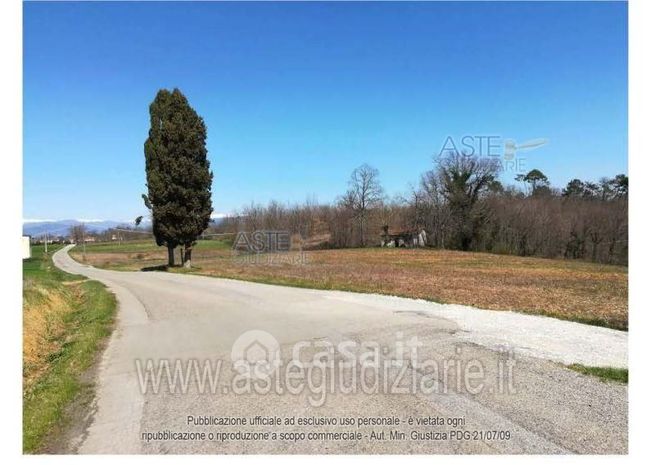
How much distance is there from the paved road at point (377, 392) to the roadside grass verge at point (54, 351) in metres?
0.39

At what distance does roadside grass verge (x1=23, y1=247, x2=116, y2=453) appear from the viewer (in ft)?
16.5

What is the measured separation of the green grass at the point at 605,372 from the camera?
222 inches

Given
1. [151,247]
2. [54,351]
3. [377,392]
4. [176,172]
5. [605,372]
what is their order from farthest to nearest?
[151,247] → [176,172] → [54,351] → [605,372] → [377,392]

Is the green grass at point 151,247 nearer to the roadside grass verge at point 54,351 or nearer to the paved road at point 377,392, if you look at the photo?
the roadside grass verge at point 54,351

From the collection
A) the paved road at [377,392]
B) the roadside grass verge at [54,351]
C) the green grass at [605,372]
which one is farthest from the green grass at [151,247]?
the green grass at [605,372]

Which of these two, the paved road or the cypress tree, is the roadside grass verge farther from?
the cypress tree

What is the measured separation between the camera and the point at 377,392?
525 centimetres

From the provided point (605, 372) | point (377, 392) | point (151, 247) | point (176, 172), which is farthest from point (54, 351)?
point (151, 247)

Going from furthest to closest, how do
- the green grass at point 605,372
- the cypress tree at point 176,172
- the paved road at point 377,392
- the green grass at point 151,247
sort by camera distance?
the green grass at point 151,247, the cypress tree at point 176,172, the green grass at point 605,372, the paved road at point 377,392

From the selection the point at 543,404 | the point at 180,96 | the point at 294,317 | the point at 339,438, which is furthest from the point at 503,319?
the point at 180,96

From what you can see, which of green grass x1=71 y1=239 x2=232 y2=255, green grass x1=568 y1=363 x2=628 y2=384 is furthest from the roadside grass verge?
green grass x1=71 y1=239 x2=232 y2=255

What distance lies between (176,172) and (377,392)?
90.2ft

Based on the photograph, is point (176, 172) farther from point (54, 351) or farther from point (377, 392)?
point (377, 392)

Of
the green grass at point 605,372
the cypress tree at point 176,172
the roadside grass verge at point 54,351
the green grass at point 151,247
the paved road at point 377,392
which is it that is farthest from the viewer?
the green grass at point 151,247
